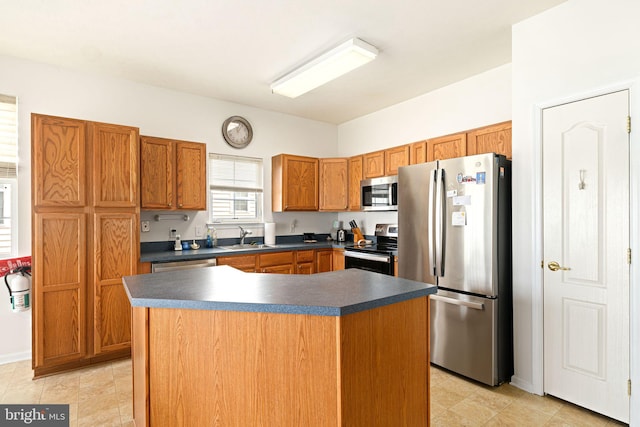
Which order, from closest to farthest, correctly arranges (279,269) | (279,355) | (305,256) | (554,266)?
(279,355)
(554,266)
(279,269)
(305,256)

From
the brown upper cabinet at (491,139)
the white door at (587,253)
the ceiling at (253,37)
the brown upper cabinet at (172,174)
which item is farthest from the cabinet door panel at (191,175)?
the white door at (587,253)

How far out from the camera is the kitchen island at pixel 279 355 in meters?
1.39


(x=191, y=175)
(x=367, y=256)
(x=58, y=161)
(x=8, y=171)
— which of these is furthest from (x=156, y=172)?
(x=367, y=256)

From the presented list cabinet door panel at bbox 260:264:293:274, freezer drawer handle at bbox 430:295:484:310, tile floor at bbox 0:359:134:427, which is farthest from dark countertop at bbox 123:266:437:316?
cabinet door panel at bbox 260:264:293:274

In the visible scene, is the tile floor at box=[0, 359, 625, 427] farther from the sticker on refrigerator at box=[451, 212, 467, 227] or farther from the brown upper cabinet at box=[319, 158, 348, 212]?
the brown upper cabinet at box=[319, 158, 348, 212]

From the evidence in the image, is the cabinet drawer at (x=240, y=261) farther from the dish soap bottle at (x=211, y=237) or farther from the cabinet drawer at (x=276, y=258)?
the dish soap bottle at (x=211, y=237)

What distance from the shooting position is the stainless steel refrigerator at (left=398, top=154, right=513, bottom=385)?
2641mm

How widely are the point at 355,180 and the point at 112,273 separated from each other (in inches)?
123

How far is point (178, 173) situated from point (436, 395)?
333 centimetres

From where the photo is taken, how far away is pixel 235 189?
4.56 meters

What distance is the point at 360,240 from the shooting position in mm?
4680

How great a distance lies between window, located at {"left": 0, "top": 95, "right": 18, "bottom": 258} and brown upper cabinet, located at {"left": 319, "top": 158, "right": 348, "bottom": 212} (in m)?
3.42

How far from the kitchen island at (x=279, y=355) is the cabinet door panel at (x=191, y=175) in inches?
90.1

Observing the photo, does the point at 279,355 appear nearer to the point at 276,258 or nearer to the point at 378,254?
the point at 378,254
